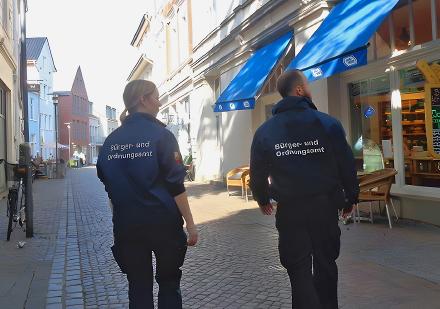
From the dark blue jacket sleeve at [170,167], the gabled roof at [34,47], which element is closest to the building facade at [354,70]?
the dark blue jacket sleeve at [170,167]

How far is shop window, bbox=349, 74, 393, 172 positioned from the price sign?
94 cm

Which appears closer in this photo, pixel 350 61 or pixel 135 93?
pixel 135 93

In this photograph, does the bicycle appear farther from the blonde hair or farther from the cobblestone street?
the blonde hair

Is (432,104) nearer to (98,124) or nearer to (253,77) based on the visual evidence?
(253,77)

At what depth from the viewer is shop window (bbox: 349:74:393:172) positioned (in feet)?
28.9

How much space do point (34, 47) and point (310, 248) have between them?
53836 millimetres

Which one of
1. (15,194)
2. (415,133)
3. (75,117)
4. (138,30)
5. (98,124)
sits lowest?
(15,194)

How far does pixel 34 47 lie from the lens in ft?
170

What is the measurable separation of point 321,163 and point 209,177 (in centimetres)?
1688

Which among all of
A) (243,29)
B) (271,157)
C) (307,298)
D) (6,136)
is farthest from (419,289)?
(6,136)

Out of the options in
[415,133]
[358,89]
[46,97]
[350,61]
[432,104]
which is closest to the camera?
[350,61]

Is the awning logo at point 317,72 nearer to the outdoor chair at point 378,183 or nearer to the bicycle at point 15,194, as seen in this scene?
the outdoor chair at point 378,183

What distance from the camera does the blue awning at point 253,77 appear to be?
1161cm

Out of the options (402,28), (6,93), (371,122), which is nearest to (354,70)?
(371,122)
